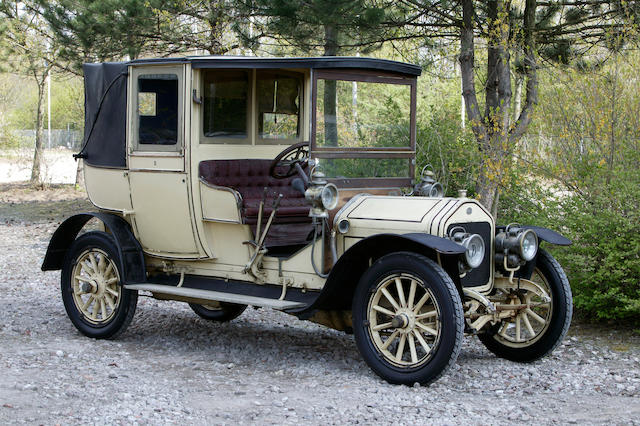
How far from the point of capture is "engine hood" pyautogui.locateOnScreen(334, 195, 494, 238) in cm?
552

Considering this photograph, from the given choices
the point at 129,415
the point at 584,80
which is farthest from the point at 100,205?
the point at 584,80

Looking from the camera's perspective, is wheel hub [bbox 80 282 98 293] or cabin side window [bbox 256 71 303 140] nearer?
cabin side window [bbox 256 71 303 140]

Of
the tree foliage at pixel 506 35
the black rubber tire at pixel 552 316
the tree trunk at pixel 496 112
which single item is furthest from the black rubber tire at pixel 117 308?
the tree foliage at pixel 506 35

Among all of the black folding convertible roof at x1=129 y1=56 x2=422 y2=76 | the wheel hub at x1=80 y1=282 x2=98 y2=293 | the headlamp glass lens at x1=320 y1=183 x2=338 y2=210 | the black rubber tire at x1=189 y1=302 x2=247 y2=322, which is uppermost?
the black folding convertible roof at x1=129 y1=56 x2=422 y2=76

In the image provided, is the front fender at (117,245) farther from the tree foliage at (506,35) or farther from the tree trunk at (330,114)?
the tree foliage at (506,35)

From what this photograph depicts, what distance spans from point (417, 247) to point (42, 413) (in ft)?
8.29

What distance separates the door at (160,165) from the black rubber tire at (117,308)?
288 millimetres

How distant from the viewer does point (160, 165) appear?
21.9ft

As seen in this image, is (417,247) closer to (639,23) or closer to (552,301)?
(552,301)

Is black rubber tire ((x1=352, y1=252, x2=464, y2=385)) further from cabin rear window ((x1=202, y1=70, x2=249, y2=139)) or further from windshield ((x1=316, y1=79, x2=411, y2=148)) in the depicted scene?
cabin rear window ((x1=202, y1=70, x2=249, y2=139))

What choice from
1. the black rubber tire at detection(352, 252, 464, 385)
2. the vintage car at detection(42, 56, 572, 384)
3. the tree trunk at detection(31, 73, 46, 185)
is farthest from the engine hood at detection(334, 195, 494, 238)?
the tree trunk at detection(31, 73, 46, 185)

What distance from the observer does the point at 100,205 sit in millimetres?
7250

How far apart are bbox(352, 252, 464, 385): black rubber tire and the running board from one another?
0.54 metres

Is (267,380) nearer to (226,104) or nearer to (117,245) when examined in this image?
(117,245)
